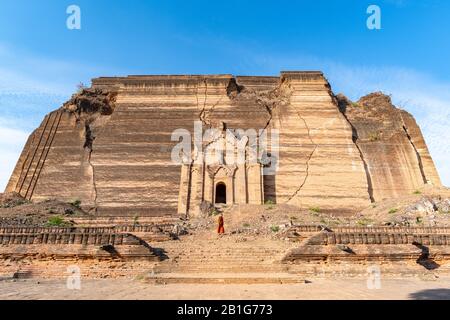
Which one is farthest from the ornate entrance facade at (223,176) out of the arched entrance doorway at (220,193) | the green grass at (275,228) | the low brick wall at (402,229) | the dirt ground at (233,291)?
the dirt ground at (233,291)

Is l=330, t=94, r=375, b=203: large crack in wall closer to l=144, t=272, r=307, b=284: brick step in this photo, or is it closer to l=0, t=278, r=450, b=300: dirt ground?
l=0, t=278, r=450, b=300: dirt ground

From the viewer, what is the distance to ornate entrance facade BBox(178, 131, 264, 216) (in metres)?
25.5

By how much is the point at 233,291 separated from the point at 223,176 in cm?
1923

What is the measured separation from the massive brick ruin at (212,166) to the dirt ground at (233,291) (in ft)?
55.1

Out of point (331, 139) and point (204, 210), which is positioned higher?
point (331, 139)

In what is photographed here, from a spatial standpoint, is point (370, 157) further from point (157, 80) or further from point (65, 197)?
point (65, 197)

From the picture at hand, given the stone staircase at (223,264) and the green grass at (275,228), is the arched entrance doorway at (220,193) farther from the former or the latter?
the stone staircase at (223,264)

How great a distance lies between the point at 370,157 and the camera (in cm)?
2998

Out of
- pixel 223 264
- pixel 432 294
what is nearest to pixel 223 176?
pixel 223 264

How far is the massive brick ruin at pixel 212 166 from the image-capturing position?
26.5 metres

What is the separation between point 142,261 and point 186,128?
70.4 ft

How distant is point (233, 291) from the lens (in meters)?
7.13

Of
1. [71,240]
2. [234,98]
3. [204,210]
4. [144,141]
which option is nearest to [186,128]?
[144,141]
